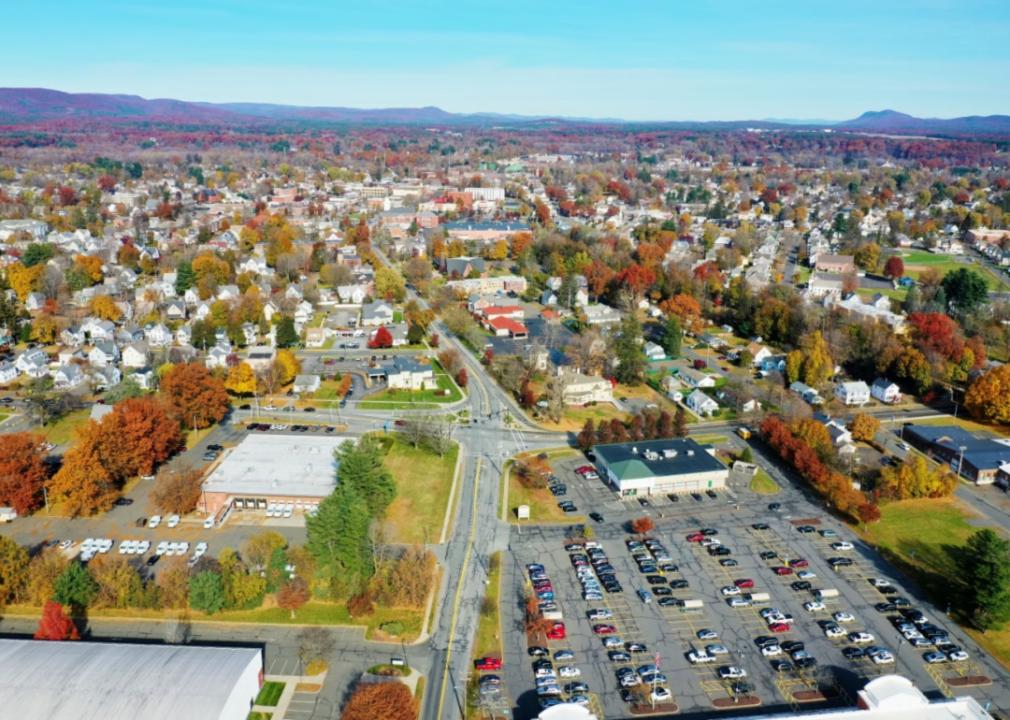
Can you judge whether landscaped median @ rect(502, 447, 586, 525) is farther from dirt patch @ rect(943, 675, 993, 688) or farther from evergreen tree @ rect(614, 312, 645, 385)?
dirt patch @ rect(943, 675, 993, 688)

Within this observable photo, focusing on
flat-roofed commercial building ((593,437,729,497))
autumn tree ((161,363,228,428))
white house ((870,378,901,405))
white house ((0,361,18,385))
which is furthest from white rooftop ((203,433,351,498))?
white house ((870,378,901,405))

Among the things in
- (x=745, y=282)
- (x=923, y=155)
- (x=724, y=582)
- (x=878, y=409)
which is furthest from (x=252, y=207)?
(x=923, y=155)

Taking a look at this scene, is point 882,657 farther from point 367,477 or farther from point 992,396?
point 992,396

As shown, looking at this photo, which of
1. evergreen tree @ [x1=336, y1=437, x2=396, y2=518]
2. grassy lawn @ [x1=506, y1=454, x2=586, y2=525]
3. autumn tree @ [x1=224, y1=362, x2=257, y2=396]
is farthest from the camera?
autumn tree @ [x1=224, y1=362, x2=257, y2=396]

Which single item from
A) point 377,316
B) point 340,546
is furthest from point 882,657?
point 377,316

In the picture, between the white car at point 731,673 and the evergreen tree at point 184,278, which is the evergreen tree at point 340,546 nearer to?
the white car at point 731,673

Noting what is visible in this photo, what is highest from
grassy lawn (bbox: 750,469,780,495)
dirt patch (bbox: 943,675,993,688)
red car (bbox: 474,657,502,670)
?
grassy lawn (bbox: 750,469,780,495)

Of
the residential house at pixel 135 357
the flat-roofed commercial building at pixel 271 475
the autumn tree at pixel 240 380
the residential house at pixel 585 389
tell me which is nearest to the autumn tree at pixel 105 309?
the residential house at pixel 135 357
